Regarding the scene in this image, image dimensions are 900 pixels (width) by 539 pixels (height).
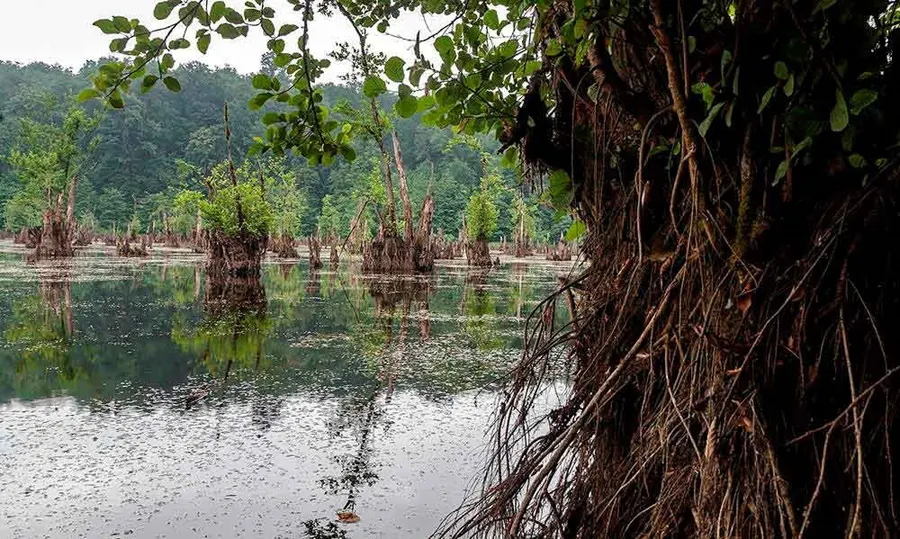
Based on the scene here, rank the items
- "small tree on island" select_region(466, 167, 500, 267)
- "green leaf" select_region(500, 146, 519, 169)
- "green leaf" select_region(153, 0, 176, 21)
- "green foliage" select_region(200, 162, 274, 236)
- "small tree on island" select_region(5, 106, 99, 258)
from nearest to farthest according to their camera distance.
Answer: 1. "green leaf" select_region(153, 0, 176, 21)
2. "green leaf" select_region(500, 146, 519, 169)
3. "green foliage" select_region(200, 162, 274, 236)
4. "small tree on island" select_region(5, 106, 99, 258)
5. "small tree on island" select_region(466, 167, 500, 267)

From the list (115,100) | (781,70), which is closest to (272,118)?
(115,100)

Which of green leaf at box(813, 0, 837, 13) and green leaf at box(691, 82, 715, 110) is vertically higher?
green leaf at box(813, 0, 837, 13)

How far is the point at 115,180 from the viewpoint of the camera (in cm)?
6191

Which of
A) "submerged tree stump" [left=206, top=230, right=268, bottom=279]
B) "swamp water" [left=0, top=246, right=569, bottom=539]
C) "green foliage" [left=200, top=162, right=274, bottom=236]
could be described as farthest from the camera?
"submerged tree stump" [left=206, top=230, right=268, bottom=279]

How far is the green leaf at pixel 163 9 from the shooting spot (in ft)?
5.44

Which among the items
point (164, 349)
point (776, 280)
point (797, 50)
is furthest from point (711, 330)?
point (164, 349)

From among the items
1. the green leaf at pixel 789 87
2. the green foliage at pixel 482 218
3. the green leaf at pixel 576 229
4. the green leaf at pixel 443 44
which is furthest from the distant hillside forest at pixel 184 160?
the green leaf at pixel 789 87

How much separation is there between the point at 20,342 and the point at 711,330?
280 inches

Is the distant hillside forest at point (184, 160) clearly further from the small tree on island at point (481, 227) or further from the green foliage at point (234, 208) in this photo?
the green foliage at point (234, 208)

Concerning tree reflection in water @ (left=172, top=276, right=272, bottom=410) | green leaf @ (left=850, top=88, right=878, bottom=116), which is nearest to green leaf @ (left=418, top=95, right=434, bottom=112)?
green leaf @ (left=850, top=88, right=878, bottom=116)

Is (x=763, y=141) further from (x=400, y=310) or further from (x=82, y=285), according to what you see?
(x=82, y=285)

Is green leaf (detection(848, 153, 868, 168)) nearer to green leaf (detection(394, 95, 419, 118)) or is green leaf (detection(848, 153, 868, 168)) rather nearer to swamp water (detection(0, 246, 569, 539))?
green leaf (detection(394, 95, 419, 118))

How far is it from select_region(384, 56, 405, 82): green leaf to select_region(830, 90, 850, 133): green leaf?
101 centimetres

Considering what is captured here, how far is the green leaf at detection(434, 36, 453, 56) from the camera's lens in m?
1.74
